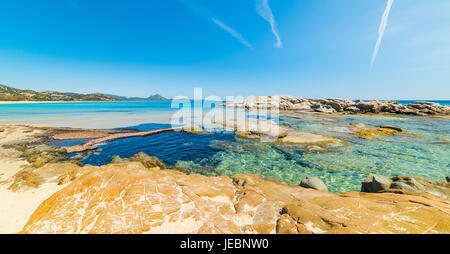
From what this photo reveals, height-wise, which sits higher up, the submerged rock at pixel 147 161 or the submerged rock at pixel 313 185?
the submerged rock at pixel 147 161

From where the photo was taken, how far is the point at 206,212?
3875 mm

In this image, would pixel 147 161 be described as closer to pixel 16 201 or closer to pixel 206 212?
pixel 16 201

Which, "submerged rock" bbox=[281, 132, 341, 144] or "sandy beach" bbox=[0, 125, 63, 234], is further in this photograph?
"submerged rock" bbox=[281, 132, 341, 144]

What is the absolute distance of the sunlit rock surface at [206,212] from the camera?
3.32 meters

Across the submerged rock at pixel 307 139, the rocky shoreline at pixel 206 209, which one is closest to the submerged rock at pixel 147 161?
the rocky shoreline at pixel 206 209

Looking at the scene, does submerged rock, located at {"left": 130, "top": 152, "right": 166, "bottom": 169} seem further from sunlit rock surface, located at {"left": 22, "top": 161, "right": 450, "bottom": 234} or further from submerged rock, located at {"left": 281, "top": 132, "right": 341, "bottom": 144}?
submerged rock, located at {"left": 281, "top": 132, "right": 341, "bottom": 144}

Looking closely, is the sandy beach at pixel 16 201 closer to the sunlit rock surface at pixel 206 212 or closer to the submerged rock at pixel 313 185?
the sunlit rock surface at pixel 206 212

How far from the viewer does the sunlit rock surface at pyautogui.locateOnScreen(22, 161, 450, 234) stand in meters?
3.32

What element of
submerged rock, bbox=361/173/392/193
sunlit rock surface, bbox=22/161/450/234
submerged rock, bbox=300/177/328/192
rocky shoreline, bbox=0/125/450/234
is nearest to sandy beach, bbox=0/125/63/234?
rocky shoreline, bbox=0/125/450/234

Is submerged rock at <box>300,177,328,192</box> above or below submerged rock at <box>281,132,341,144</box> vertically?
below
